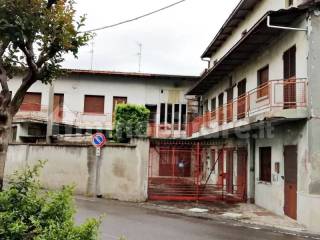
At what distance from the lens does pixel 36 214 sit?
4277 millimetres

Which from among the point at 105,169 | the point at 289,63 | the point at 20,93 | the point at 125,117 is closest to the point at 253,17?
the point at 289,63

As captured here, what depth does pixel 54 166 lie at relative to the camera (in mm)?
17688

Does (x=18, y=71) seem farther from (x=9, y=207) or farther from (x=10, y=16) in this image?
(x=9, y=207)

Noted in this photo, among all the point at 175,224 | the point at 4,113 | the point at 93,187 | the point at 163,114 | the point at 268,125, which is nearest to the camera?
the point at 4,113

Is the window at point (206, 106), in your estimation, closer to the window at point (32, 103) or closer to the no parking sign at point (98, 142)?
the no parking sign at point (98, 142)

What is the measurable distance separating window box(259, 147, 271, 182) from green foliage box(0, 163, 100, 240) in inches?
462

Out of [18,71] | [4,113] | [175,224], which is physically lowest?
[175,224]

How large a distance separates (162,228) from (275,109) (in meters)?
5.33

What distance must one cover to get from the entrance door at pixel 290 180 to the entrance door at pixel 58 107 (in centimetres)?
1962

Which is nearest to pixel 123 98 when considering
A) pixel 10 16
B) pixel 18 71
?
pixel 18 71

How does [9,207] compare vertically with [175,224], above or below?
above

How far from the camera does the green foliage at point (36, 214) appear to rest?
3.88 metres

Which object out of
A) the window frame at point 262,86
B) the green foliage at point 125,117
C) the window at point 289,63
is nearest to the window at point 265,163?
the window frame at point 262,86

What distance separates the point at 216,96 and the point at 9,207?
20.0 meters
